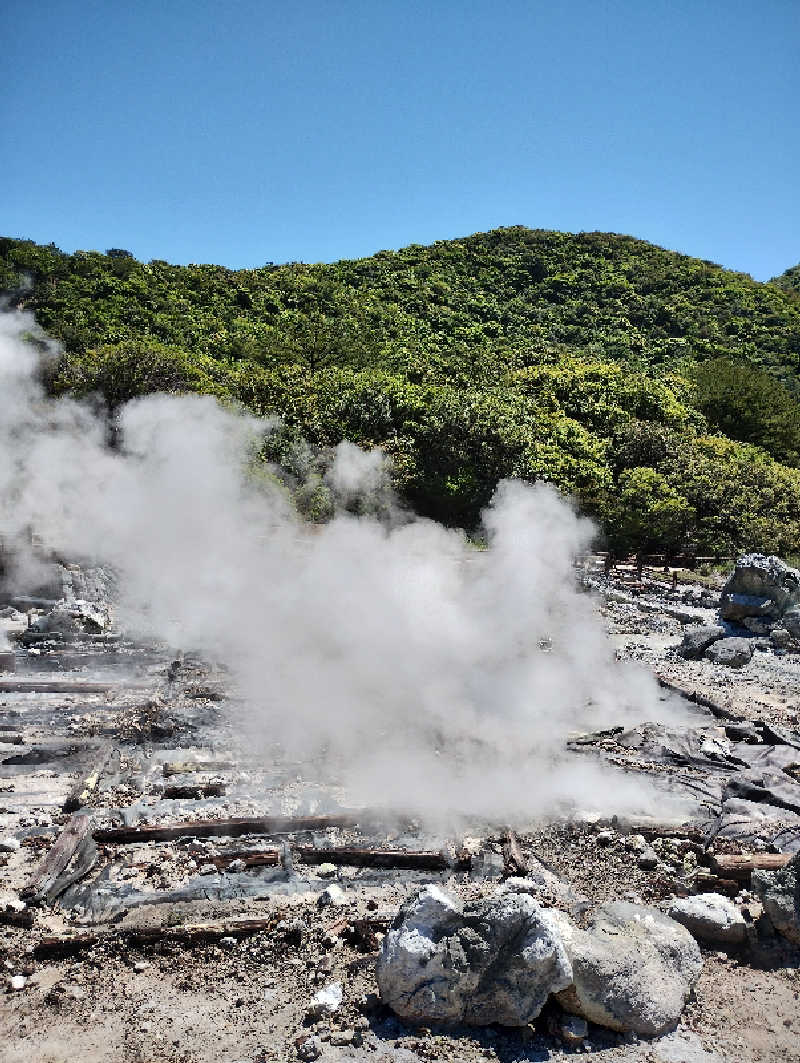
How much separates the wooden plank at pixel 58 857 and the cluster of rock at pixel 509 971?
2531 mm

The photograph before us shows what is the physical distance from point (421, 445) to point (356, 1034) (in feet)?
75.9

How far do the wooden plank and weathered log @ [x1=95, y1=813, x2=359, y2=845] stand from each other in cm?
17

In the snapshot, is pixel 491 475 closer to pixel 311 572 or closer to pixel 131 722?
pixel 311 572

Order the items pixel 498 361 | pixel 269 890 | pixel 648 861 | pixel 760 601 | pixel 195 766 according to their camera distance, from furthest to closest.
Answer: pixel 498 361, pixel 760 601, pixel 195 766, pixel 648 861, pixel 269 890

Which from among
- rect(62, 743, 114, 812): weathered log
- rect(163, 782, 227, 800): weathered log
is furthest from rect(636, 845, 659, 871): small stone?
rect(62, 743, 114, 812): weathered log

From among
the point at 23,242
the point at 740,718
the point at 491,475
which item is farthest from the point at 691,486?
the point at 23,242

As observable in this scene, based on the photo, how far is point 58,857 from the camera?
573 cm

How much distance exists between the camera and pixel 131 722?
859cm

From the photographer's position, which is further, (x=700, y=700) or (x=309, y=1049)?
(x=700, y=700)

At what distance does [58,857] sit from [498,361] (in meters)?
39.7

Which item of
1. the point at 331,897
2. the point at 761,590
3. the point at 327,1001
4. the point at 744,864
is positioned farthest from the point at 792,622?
the point at 327,1001

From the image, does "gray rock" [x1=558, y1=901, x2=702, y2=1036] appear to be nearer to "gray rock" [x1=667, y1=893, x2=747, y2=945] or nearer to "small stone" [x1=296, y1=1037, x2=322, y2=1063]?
"gray rock" [x1=667, y1=893, x2=747, y2=945]

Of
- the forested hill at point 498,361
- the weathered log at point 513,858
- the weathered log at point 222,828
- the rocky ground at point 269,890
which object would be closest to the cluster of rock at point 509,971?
the rocky ground at point 269,890

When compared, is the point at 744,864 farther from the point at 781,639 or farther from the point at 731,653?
the point at 781,639
